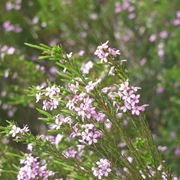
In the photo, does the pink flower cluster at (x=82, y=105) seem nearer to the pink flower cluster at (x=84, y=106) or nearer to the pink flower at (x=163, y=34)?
the pink flower cluster at (x=84, y=106)

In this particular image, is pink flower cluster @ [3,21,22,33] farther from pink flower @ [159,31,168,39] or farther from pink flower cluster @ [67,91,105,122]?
pink flower cluster @ [67,91,105,122]

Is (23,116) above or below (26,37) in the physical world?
below

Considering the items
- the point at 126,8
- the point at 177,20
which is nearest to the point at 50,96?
the point at 177,20

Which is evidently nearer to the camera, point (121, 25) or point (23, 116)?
point (23, 116)

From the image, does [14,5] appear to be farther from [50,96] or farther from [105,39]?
[50,96]

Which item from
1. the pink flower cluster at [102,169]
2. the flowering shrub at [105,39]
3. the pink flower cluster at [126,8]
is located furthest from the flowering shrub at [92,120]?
the pink flower cluster at [126,8]

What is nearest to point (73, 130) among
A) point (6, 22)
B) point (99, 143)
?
point (99, 143)

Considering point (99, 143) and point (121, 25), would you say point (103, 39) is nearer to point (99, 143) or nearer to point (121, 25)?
point (121, 25)
